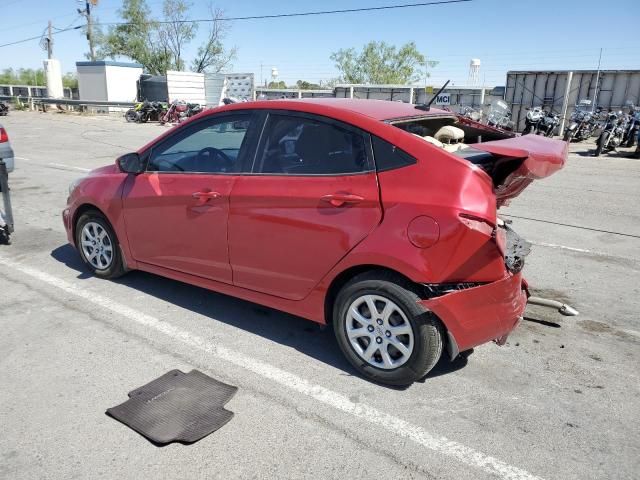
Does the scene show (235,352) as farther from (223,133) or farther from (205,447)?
(223,133)

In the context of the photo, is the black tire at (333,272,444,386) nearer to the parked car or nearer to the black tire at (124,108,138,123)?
the parked car

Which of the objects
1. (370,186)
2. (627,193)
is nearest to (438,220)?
(370,186)

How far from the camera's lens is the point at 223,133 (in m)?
4.02

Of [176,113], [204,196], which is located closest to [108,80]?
[176,113]

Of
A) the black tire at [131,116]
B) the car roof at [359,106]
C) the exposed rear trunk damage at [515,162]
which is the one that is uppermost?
the car roof at [359,106]

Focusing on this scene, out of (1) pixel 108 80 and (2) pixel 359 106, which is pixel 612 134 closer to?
(2) pixel 359 106

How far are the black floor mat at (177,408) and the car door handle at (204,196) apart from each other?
49.4 inches

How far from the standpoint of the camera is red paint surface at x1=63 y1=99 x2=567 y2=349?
9.89ft

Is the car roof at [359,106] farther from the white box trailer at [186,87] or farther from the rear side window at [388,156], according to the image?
the white box trailer at [186,87]

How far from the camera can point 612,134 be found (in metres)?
15.3

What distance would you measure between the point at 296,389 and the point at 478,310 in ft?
3.93

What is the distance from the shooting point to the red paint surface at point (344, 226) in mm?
3014

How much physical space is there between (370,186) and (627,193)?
8499 mm

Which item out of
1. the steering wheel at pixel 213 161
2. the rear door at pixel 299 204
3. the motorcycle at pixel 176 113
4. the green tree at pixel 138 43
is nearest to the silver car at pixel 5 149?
the steering wheel at pixel 213 161
